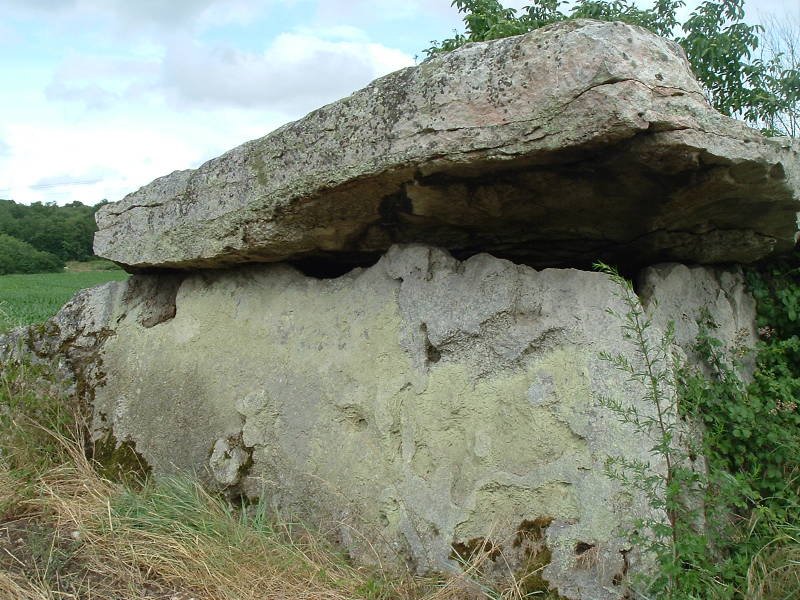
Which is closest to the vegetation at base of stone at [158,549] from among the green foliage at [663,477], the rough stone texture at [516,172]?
the green foliage at [663,477]

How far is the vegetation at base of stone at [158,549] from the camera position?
9.92 feet

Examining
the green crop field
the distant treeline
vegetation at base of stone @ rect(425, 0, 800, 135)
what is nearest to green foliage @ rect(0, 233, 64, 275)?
the distant treeline

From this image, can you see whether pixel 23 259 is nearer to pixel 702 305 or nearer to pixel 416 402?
pixel 416 402

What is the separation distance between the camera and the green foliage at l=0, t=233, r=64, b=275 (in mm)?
30078

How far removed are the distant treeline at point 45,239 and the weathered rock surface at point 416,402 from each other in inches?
1049

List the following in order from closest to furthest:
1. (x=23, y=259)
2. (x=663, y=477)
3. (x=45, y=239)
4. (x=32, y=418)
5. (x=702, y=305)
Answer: (x=663, y=477) → (x=702, y=305) → (x=32, y=418) → (x=23, y=259) → (x=45, y=239)

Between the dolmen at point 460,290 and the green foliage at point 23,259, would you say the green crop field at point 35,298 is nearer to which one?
the green foliage at point 23,259

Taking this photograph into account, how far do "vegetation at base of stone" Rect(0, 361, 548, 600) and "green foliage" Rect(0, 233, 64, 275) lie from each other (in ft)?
96.2

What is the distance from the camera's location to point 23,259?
30453mm

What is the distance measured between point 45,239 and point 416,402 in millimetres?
33266

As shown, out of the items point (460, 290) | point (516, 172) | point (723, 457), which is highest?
point (516, 172)

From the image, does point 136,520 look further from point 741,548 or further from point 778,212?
point 778,212

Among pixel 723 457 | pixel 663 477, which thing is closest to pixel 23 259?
pixel 723 457

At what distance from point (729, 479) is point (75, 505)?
9.97ft
